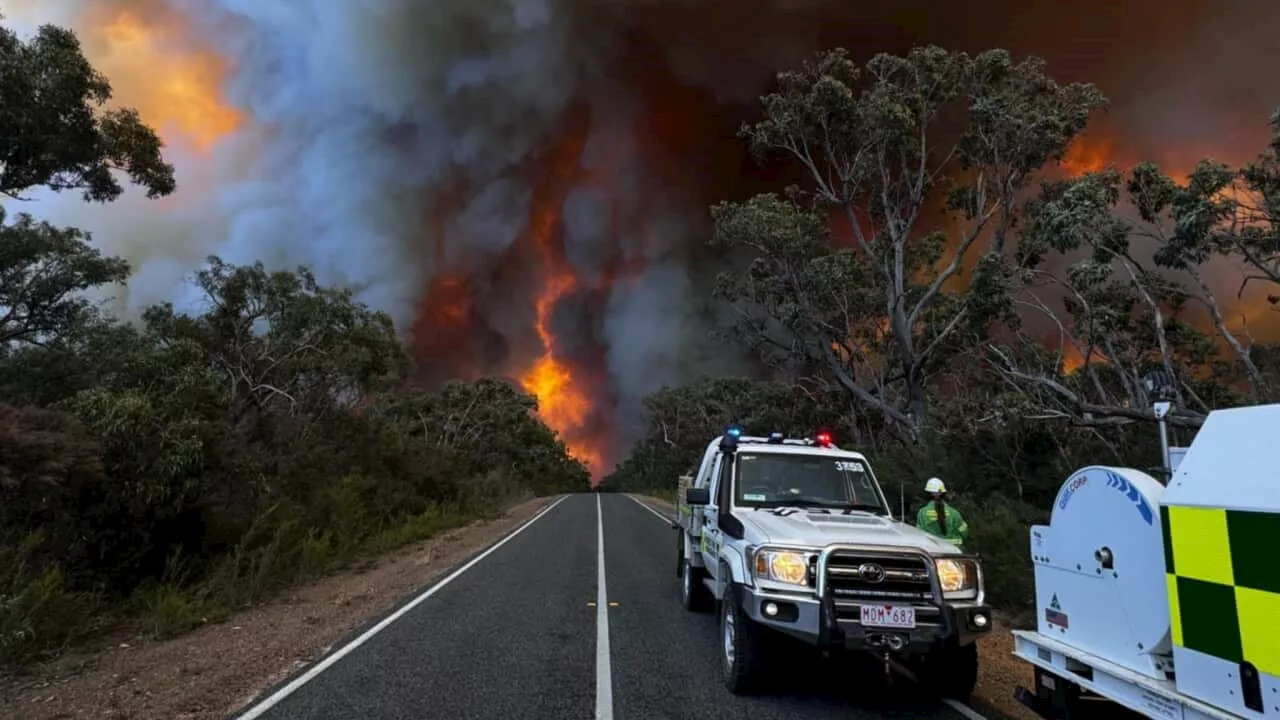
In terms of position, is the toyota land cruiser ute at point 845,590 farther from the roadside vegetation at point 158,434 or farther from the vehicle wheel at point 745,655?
the roadside vegetation at point 158,434

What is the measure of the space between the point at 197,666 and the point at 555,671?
3.66 meters

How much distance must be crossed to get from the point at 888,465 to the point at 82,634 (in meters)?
18.9

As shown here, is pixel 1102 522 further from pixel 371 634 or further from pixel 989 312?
pixel 989 312

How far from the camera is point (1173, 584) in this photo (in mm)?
3408

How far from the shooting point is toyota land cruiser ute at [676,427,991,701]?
5.44 metres

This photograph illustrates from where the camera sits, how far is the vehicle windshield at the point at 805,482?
7602 mm

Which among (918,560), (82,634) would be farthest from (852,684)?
(82,634)

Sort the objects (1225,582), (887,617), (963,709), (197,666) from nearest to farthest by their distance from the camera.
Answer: (1225,582) → (887,617) → (963,709) → (197,666)

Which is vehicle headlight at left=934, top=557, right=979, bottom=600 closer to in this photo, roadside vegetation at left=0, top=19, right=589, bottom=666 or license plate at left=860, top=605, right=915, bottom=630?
license plate at left=860, top=605, right=915, bottom=630

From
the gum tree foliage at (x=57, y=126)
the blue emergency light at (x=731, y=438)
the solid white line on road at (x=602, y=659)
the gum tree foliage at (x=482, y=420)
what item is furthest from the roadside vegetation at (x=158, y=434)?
the gum tree foliage at (x=482, y=420)

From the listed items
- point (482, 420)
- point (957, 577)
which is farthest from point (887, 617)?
point (482, 420)

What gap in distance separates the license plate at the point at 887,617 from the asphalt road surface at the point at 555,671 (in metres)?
0.81

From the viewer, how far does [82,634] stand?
28.5 feet

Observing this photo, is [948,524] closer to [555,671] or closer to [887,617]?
[887,617]
